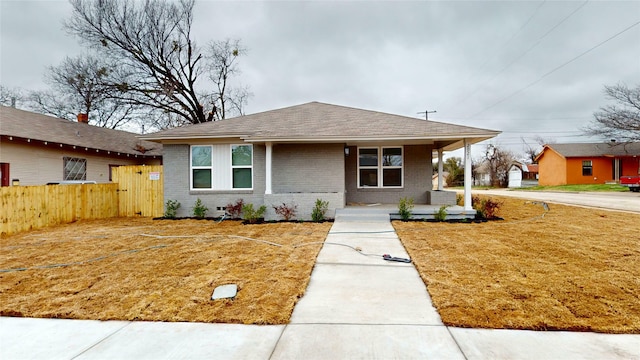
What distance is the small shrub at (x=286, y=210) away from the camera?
31.4ft

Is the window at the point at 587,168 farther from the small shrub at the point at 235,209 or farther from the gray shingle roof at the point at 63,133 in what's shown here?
the gray shingle roof at the point at 63,133

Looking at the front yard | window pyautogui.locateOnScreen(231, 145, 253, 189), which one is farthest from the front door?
window pyautogui.locateOnScreen(231, 145, 253, 189)

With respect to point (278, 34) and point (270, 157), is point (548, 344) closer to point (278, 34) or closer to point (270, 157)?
point (270, 157)

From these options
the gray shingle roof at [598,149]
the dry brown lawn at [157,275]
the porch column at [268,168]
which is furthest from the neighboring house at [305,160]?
the gray shingle roof at [598,149]

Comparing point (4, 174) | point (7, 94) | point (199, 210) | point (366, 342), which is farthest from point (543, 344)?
point (7, 94)

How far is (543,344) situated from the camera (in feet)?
8.82

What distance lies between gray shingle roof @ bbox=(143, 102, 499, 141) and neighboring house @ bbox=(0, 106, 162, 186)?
557 cm

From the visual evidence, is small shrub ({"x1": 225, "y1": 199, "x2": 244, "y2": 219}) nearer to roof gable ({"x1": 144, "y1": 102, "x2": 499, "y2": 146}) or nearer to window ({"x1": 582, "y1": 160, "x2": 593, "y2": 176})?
roof gable ({"x1": 144, "y1": 102, "x2": 499, "y2": 146})

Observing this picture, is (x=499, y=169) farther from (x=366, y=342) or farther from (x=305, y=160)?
(x=366, y=342)

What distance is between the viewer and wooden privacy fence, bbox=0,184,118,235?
8.32 m

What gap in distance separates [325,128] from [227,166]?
12.4 feet

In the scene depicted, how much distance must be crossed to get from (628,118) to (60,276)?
35146 millimetres

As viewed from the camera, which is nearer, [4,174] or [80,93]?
[4,174]

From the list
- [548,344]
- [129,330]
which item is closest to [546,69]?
[548,344]
